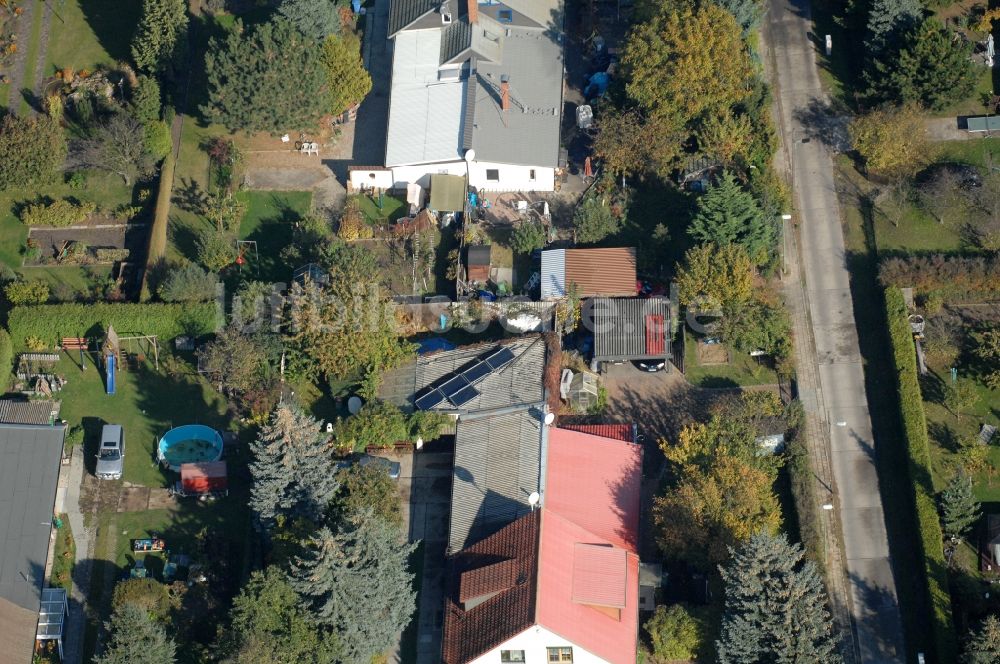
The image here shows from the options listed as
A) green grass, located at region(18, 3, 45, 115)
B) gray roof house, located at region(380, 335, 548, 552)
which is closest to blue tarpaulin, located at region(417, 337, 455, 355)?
gray roof house, located at region(380, 335, 548, 552)

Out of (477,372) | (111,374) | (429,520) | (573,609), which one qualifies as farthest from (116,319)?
(573,609)

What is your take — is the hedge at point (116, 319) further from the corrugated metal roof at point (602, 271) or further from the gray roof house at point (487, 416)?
the corrugated metal roof at point (602, 271)

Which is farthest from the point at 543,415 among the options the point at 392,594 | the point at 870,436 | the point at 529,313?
the point at 870,436

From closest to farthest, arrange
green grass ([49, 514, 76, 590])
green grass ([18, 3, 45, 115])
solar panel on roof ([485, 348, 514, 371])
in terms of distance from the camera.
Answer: green grass ([49, 514, 76, 590]) < solar panel on roof ([485, 348, 514, 371]) < green grass ([18, 3, 45, 115])

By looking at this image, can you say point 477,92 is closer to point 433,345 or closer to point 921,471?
point 433,345

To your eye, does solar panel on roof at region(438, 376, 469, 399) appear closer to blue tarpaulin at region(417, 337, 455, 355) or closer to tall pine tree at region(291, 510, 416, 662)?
blue tarpaulin at region(417, 337, 455, 355)

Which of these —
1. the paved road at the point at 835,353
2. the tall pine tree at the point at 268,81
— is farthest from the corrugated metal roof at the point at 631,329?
the tall pine tree at the point at 268,81

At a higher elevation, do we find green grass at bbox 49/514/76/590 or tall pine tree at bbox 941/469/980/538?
tall pine tree at bbox 941/469/980/538
